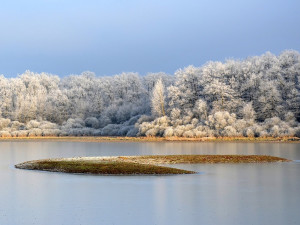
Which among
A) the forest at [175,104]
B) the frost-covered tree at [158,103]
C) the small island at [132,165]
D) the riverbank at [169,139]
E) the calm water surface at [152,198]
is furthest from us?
the frost-covered tree at [158,103]

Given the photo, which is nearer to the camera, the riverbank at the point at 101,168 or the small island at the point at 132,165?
the riverbank at the point at 101,168

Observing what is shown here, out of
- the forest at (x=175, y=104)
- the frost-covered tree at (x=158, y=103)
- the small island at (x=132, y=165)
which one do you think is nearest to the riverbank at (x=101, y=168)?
the small island at (x=132, y=165)

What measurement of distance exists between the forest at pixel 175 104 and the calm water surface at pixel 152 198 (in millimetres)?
49682

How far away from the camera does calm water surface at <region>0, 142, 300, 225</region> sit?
20562 mm

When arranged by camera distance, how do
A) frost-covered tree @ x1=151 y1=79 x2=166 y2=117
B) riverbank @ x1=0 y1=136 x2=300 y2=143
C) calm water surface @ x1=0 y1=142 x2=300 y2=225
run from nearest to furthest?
calm water surface @ x1=0 y1=142 x2=300 y2=225 < riverbank @ x1=0 y1=136 x2=300 y2=143 < frost-covered tree @ x1=151 y1=79 x2=166 y2=117

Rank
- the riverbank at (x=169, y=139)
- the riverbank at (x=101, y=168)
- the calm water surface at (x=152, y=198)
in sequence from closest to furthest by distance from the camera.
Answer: the calm water surface at (x=152, y=198) < the riverbank at (x=101, y=168) < the riverbank at (x=169, y=139)

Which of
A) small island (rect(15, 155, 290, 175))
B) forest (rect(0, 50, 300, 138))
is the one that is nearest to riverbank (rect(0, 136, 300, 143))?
forest (rect(0, 50, 300, 138))

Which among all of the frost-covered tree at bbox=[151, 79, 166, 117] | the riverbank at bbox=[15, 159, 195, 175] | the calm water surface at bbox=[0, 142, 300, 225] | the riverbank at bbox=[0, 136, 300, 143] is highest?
the frost-covered tree at bbox=[151, 79, 166, 117]

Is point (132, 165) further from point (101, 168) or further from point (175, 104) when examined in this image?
point (175, 104)

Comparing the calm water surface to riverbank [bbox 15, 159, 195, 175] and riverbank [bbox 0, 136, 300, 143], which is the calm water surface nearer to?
riverbank [bbox 15, 159, 195, 175]

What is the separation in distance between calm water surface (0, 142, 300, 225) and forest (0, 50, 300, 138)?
163 ft

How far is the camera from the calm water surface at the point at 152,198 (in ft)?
67.5

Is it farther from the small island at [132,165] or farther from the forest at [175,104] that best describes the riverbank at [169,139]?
the small island at [132,165]

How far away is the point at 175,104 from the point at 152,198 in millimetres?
74576
